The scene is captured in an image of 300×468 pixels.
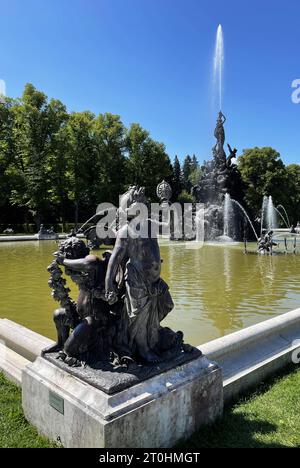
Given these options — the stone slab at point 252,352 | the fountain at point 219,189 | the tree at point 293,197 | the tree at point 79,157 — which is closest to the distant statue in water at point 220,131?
the fountain at point 219,189

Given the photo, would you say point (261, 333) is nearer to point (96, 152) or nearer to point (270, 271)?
point (270, 271)

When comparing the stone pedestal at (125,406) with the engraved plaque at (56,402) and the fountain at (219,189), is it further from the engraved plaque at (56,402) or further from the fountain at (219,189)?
the fountain at (219,189)

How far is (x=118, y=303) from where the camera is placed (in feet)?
12.6

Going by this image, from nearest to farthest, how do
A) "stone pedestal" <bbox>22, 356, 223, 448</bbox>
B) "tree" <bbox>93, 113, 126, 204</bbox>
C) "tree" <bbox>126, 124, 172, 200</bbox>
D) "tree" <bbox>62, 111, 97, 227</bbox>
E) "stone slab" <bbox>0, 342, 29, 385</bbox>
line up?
"stone pedestal" <bbox>22, 356, 223, 448</bbox>
"stone slab" <bbox>0, 342, 29, 385</bbox>
"tree" <bbox>62, 111, 97, 227</bbox>
"tree" <bbox>93, 113, 126, 204</bbox>
"tree" <bbox>126, 124, 172, 200</bbox>

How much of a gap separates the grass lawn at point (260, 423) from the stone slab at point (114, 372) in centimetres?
72

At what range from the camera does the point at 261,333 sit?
5.27 meters

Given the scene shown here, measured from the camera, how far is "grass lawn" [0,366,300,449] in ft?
11.4

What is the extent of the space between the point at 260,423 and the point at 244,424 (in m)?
0.16

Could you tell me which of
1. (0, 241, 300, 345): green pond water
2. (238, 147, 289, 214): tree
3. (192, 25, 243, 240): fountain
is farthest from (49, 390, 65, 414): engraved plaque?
(238, 147, 289, 214): tree

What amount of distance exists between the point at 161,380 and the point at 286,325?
119 inches

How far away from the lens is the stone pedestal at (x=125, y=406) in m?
3.01

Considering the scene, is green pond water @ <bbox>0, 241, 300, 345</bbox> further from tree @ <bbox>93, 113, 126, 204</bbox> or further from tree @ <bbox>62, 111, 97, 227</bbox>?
tree @ <bbox>93, 113, 126, 204</bbox>

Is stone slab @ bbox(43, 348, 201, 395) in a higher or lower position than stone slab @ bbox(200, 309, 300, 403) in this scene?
higher

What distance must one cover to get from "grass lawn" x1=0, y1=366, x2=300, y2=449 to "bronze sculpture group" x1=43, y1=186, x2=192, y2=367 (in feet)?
2.54
